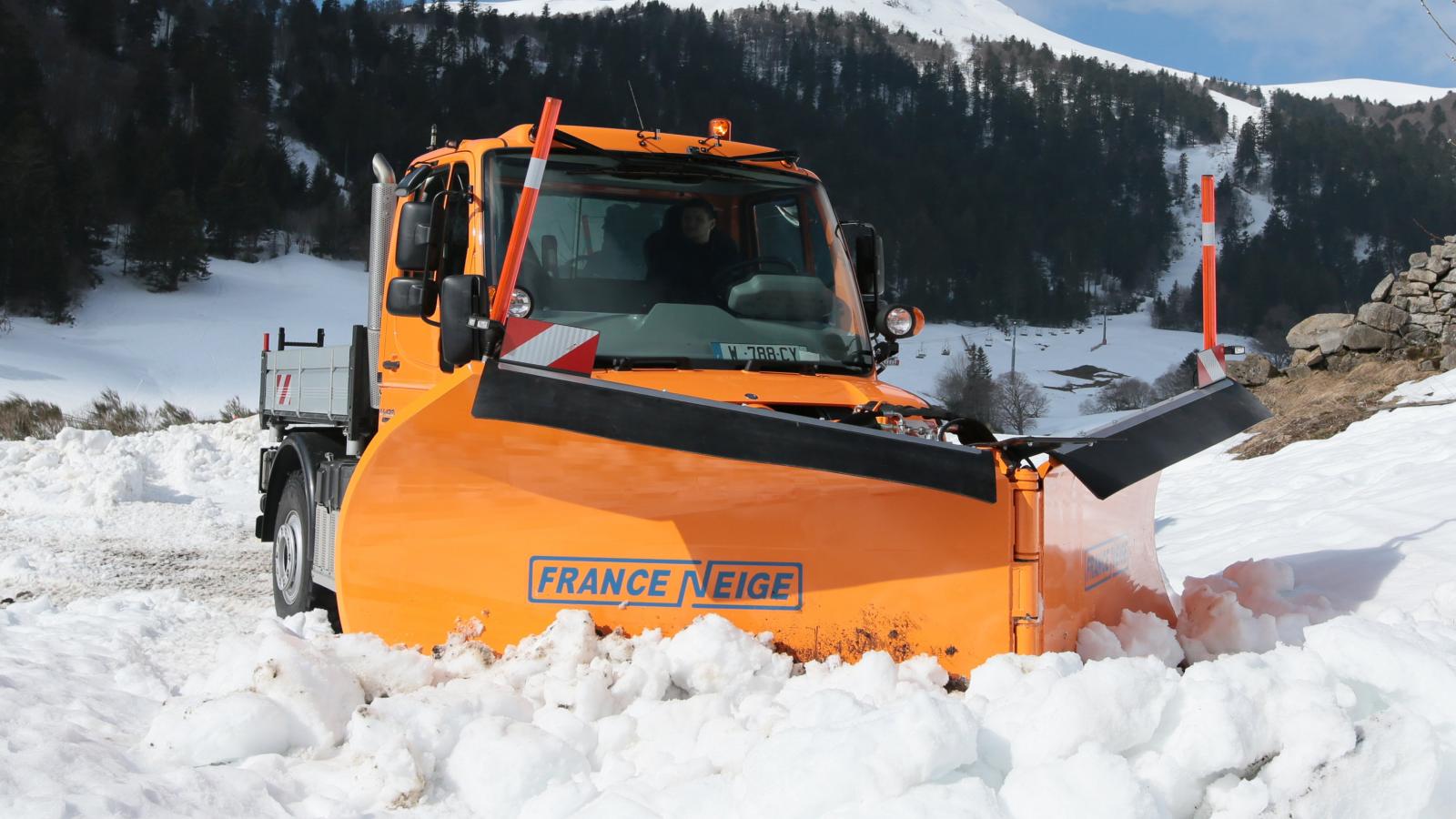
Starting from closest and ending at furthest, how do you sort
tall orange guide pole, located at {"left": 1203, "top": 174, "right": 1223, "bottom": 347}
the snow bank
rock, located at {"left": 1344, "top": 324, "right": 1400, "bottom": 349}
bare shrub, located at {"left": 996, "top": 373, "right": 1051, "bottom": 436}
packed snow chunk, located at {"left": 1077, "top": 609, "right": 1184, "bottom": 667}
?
the snow bank
packed snow chunk, located at {"left": 1077, "top": 609, "right": 1184, "bottom": 667}
tall orange guide pole, located at {"left": 1203, "top": 174, "right": 1223, "bottom": 347}
rock, located at {"left": 1344, "top": 324, "right": 1400, "bottom": 349}
bare shrub, located at {"left": 996, "top": 373, "right": 1051, "bottom": 436}

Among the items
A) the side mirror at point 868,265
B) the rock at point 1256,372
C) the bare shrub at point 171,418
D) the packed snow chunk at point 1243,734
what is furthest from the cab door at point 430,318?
the rock at point 1256,372

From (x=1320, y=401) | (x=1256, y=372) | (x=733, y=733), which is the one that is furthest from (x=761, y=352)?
(x=1256, y=372)

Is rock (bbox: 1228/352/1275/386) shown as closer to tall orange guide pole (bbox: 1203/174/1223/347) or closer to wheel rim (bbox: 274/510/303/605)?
tall orange guide pole (bbox: 1203/174/1223/347)

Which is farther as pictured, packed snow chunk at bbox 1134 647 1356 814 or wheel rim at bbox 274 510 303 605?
wheel rim at bbox 274 510 303 605

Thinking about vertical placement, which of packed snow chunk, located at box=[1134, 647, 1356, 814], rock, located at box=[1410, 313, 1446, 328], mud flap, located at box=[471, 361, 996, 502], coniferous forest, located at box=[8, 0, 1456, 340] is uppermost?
coniferous forest, located at box=[8, 0, 1456, 340]

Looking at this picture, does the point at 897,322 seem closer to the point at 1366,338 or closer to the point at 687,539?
the point at 687,539

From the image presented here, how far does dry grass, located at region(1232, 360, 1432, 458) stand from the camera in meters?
11.1

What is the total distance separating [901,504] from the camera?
326 cm

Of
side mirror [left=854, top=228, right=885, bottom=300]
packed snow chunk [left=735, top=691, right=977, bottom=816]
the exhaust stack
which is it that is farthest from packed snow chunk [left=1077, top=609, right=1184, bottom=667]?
the exhaust stack

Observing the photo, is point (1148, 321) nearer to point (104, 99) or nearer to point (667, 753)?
point (104, 99)

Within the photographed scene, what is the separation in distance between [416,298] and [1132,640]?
2.73 meters

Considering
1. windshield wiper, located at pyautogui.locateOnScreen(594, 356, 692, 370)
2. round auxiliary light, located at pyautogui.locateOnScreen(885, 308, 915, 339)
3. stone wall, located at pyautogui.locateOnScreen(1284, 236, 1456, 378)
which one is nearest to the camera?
windshield wiper, located at pyautogui.locateOnScreen(594, 356, 692, 370)

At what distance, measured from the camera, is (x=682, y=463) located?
3238 mm

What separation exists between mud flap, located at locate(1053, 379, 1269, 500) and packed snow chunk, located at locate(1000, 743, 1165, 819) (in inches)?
32.7
